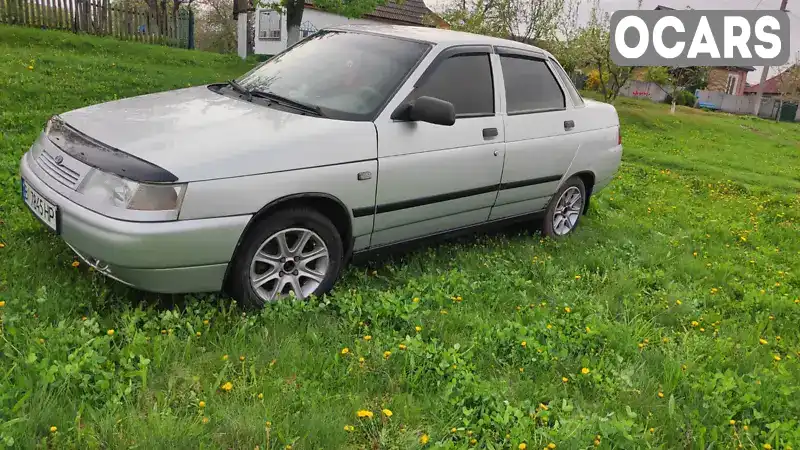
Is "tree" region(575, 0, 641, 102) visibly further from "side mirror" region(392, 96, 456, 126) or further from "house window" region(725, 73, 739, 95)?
"house window" region(725, 73, 739, 95)

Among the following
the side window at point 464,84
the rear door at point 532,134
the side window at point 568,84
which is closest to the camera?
the side window at point 464,84

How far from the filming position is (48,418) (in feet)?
7.97

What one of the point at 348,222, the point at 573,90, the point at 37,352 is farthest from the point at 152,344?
the point at 573,90

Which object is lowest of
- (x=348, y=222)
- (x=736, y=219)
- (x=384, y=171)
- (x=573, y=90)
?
(x=736, y=219)

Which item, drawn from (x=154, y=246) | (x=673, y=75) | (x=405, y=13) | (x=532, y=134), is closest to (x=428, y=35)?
(x=532, y=134)

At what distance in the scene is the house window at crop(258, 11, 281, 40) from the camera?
26.9m

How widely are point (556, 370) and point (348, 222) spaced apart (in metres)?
1.52

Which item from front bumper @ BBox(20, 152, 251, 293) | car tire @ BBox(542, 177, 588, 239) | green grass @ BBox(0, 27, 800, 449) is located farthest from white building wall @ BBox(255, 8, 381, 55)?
front bumper @ BBox(20, 152, 251, 293)

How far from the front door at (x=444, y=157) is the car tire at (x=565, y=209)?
104 centimetres

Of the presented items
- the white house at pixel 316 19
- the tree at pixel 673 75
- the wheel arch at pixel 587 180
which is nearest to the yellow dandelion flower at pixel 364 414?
the wheel arch at pixel 587 180

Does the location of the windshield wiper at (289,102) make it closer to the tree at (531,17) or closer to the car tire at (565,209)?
the car tire at (565,209)

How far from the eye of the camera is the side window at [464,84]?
Result: 435 centimetres

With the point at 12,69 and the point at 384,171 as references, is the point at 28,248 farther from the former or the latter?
the point at 12,69

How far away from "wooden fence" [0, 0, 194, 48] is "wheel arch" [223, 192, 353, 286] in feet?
45.7
